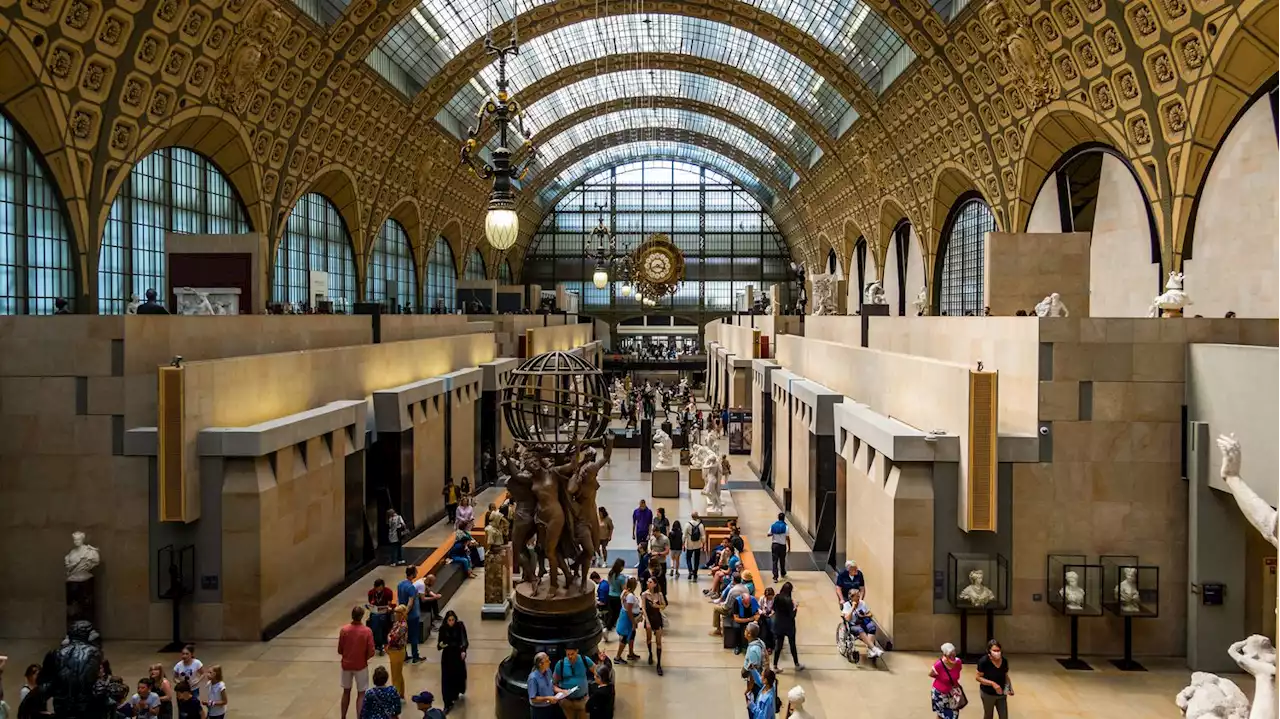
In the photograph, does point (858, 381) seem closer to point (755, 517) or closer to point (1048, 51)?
point (755, 517)

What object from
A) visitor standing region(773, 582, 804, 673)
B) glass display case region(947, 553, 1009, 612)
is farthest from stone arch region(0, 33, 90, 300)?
glass display case region(947, 553, 1009, 612)

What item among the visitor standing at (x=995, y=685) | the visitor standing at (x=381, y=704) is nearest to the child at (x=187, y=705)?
the visitor standing at (x=381, y=704)

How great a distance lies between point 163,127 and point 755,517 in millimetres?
17059

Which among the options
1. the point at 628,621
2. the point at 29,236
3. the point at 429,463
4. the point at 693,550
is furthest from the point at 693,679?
the point at 29,236

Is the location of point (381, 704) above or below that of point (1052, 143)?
below

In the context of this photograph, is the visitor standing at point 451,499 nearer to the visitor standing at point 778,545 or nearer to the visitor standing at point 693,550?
the visitor standing at point 693,550

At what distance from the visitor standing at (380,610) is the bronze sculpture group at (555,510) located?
185 cm

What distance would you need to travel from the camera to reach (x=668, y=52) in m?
45.4

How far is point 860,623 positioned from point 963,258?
27246 mm

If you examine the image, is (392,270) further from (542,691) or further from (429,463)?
(542,691)

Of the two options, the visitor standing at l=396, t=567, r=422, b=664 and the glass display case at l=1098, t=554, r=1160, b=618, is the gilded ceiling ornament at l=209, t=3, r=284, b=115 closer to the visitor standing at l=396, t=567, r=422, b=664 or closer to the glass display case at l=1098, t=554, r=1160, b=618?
the visitor standing at l=396, t=567, r=422, b=664

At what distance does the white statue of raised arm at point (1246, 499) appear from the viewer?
7754 mm

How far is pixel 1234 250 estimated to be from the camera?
60.9 ft

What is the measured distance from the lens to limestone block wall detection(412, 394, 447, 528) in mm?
19094
